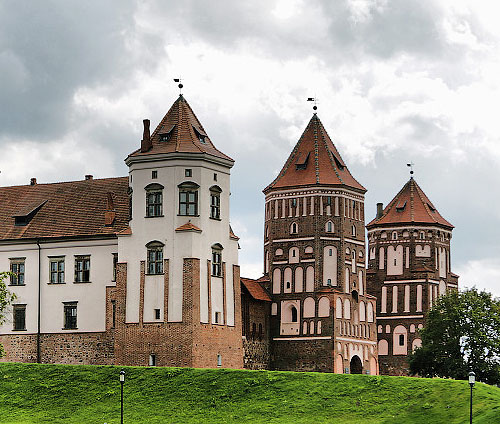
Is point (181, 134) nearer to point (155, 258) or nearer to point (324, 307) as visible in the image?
point (155, 258)

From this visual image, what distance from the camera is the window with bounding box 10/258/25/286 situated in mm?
88250

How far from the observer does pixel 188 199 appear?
82.2 metres

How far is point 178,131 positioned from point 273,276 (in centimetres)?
1987

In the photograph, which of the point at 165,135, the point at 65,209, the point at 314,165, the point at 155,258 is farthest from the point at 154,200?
the point at 314,165

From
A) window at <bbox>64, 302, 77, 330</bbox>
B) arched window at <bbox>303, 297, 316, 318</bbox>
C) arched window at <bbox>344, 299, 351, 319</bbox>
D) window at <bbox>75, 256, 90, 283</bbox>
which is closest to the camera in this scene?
window at <bbox>64, 302, 77, 330</bbox>

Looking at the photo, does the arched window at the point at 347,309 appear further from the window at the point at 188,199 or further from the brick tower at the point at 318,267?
the window at the point at 188,199

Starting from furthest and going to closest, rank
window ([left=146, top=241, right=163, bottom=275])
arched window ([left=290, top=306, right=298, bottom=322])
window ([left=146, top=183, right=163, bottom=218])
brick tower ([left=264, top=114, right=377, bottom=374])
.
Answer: arched window ([left=290, top=306, right=298, bottom=322]), brick tower ([left=264, top=114, right=377, bottom=374]), window ([left=146, top=183, right=163, bottom=218]), window ([left=146, top=241, right=163, bottom=275])

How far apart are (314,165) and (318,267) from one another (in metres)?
8.31

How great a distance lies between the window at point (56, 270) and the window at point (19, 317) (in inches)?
114

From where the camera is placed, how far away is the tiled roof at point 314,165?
99.6m

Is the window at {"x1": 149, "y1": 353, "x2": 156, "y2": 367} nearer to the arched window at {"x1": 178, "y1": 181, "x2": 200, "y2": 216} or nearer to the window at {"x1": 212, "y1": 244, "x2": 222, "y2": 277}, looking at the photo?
the window at {"x1": 212, "y1": 244, "x2": 222, "y2": 277}

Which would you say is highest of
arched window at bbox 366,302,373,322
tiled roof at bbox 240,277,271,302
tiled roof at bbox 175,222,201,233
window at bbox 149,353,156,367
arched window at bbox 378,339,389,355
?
tiled roof at bbox 175,222,201,233

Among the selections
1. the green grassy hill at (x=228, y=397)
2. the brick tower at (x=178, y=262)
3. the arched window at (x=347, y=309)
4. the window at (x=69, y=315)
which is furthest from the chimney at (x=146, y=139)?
the arched window at (x=347, y=309)

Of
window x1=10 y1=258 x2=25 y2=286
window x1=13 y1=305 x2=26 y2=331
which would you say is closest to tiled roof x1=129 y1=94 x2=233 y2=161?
window x1=10 y1=258 x2=25 y2=286
